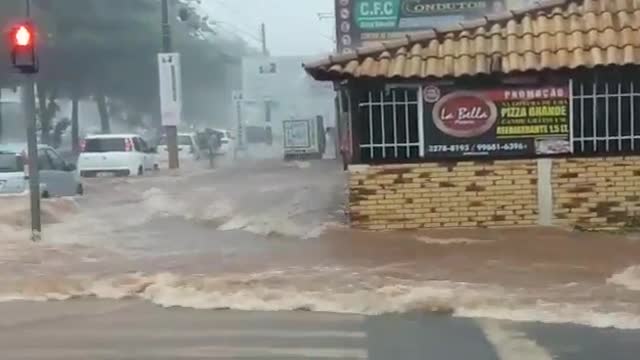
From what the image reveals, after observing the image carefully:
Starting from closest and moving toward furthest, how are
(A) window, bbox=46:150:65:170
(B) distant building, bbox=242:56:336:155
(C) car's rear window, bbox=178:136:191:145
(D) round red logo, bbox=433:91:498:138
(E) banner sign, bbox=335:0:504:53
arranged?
1. (D) round red logo, bbox=433:91:498:138
2. (A) window, bbox=46:150:65:170
3. (E) banner sign, bbox=335:0:504:53
4. (C) car's rear window, bbox=178:136:191:145
5. (B) distant building, bbox=242:56:336:155

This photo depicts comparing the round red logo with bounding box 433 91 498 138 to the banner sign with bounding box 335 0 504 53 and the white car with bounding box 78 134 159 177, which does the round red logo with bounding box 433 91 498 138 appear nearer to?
the banner sign with bounding box 335 0 504 53

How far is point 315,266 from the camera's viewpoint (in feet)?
43.9

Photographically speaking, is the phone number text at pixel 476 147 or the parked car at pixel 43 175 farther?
the parked car at pixel 43 175

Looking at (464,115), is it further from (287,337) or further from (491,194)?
(287,337)

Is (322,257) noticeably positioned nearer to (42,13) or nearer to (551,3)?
(551,3)

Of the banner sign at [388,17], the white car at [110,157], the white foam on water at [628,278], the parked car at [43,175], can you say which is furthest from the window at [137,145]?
the white foam on water at [628,278]

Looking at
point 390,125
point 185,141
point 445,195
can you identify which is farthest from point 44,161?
point 185,141

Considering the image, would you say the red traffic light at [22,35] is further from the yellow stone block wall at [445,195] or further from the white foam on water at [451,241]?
the white foam on water at [451,241]

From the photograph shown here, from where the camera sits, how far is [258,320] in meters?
10.2

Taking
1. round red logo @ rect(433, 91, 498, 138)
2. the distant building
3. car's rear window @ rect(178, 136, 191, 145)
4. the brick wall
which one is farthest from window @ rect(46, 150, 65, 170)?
the distant building

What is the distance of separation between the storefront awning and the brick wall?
1.42 meters

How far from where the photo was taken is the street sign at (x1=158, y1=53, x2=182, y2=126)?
39778mm

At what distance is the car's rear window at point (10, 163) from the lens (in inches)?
952

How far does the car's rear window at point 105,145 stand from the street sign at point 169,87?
346cm
